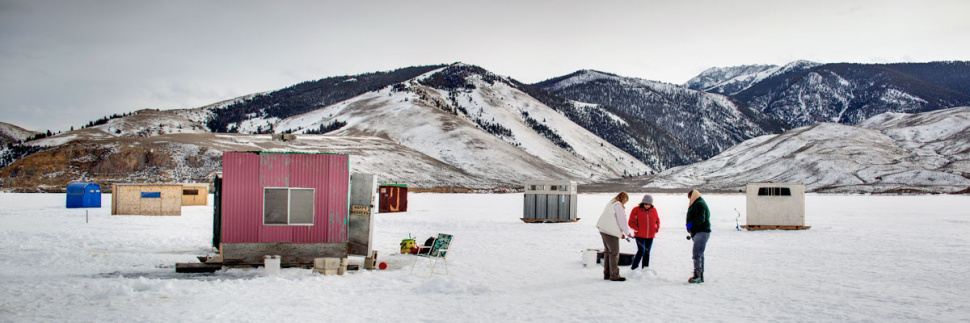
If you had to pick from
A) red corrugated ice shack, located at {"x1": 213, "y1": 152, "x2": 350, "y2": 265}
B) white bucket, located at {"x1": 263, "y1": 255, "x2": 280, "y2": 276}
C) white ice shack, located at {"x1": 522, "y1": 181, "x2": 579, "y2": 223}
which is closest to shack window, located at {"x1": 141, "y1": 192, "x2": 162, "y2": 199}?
white ice shack, located at {"x1": 522, "y1": 181, "x2": 579, "y2": 223}

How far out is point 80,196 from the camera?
39375 millimetres

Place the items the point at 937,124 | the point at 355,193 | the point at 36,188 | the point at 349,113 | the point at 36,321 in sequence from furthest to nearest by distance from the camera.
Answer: the point at 349,113 → the point at 937,124 → the point at 36,188 → the point at 355,193 → the point at 36,321

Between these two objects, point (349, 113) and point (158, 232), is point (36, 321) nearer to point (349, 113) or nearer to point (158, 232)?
point (158, 232)

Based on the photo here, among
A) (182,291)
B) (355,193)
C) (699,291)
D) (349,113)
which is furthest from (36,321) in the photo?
(349,113)

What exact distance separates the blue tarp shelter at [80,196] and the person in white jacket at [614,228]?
38670 mm

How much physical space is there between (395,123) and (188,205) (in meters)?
111

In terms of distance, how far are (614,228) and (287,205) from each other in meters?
7.60

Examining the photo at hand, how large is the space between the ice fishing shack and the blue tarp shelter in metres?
Result: 31.6

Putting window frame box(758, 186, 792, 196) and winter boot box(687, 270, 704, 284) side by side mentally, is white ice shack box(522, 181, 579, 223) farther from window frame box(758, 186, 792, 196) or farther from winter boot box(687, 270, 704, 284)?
winter boot box(687, 270, 704, 284)

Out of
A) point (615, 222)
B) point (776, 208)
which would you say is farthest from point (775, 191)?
point (615, 222)

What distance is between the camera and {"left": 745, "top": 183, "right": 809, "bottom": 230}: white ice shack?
26.4 m

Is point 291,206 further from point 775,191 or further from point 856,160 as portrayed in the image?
point 856,160

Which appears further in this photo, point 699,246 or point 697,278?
point 697,278

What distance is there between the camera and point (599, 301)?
10.4 m
